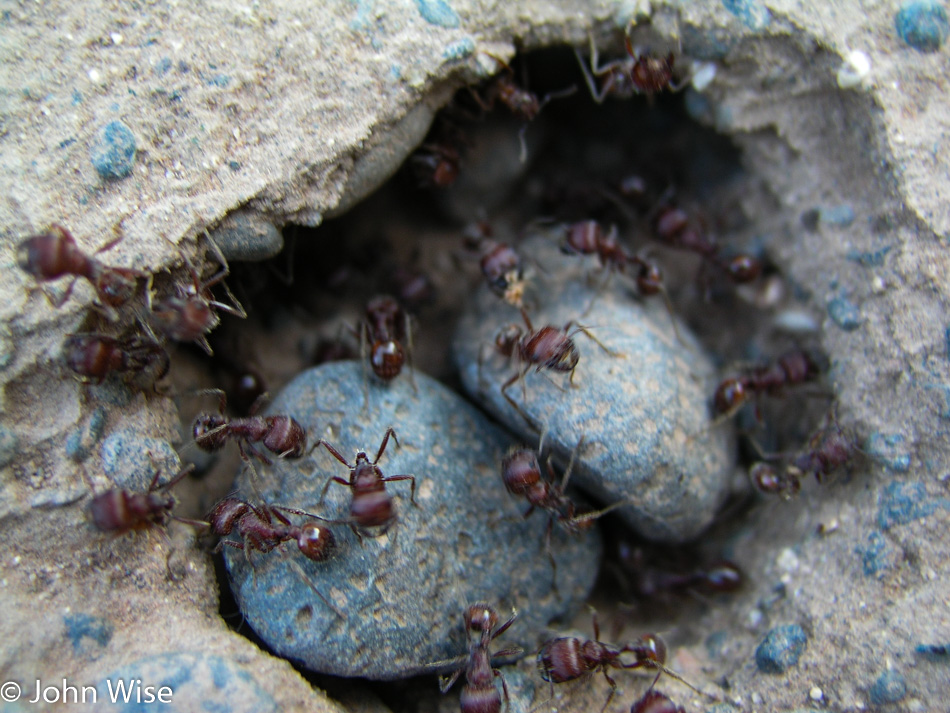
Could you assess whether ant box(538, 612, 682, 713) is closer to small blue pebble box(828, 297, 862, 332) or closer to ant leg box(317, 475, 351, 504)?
ant leg box(317, 475, 351, 504)

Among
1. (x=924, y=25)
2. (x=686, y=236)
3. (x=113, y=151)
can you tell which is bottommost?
(x=686, y=236)

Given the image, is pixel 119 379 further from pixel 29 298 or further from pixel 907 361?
pixel 907 361

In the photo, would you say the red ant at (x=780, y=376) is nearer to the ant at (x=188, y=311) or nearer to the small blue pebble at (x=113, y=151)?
the ant at (x=188, y=311)

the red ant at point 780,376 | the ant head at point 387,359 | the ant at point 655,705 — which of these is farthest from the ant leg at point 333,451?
the red ant at point 780,376

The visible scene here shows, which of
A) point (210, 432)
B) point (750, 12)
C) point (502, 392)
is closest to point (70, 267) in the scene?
point (210, 432)

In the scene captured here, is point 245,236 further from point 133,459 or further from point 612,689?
point 612,689

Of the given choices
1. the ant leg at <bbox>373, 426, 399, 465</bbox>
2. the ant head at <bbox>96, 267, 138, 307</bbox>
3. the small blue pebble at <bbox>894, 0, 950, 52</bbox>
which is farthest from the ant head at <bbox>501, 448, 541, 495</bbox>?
the small blue pebble at <bbox>894, 0, 950, 52</bbox>

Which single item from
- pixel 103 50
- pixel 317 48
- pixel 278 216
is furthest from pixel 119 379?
pixel 317 48
